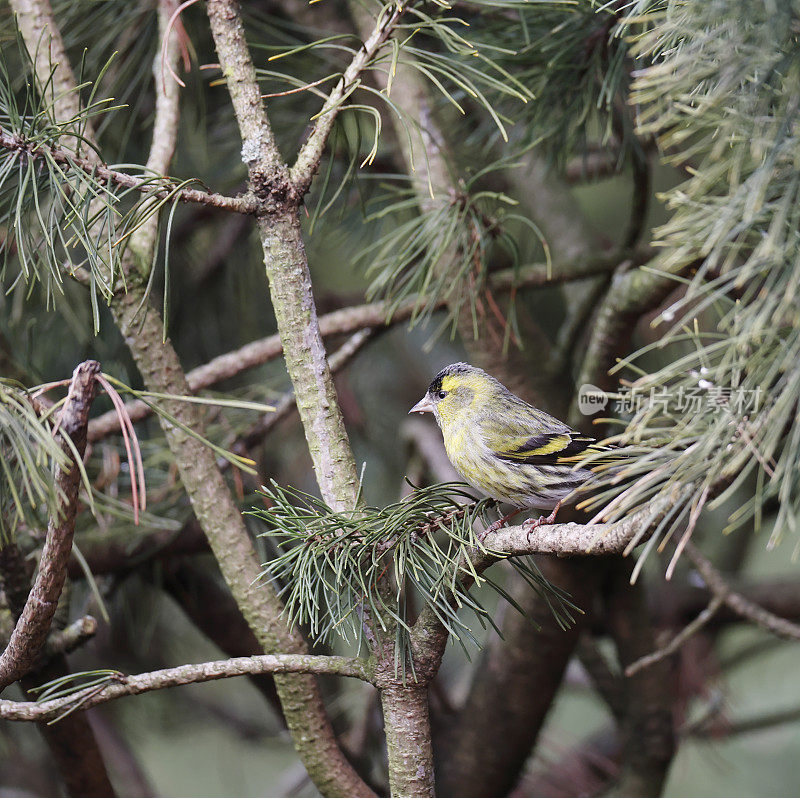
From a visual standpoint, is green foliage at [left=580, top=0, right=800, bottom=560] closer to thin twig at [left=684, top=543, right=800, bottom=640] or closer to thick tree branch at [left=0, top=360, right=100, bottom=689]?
thick tree branch at [left=0, top=360, right=100, bottom=689]

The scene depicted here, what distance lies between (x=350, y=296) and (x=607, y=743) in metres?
1.28

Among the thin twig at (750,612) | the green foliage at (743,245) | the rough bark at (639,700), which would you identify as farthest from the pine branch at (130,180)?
the rough bark at (639,700)

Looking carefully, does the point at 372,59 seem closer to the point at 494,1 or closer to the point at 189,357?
the point at 494,1

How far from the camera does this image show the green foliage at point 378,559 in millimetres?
755

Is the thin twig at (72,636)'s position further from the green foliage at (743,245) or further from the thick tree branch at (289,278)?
the green foliage at (743,245)

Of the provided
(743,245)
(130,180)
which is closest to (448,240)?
(130,180)

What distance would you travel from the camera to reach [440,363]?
2461mm

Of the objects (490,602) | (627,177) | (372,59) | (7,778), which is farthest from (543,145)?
(7,778)

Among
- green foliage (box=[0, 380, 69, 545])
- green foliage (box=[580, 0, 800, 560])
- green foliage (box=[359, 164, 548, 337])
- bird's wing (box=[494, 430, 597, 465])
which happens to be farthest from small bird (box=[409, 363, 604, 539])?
green foliage (box=[0, 380, 69, 545])

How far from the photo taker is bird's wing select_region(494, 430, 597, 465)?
43.3 inches

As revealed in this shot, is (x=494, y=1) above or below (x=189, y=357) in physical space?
above

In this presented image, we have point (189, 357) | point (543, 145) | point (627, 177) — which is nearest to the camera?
point (543, 145)

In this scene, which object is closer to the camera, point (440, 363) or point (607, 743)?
point (607, 743)

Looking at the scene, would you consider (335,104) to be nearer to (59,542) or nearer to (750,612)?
(59,542)
